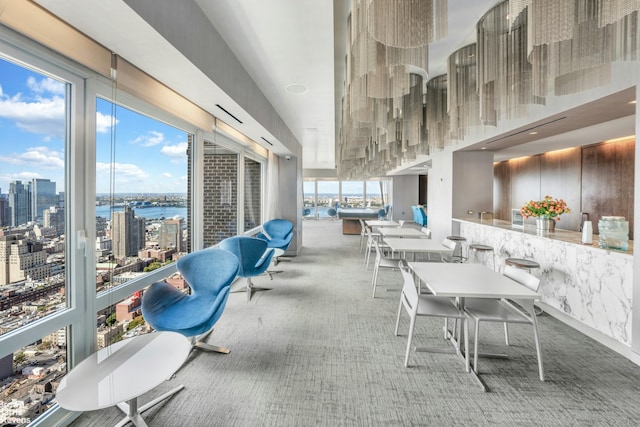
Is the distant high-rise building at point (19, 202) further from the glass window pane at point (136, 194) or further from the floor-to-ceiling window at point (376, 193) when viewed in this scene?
the floor-to-ceiling window at point (376, 193)

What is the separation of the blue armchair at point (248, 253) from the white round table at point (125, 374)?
76.1 inches

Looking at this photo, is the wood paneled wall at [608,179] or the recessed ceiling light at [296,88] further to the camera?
the wood paneled wall at [608,179]

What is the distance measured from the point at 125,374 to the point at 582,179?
29.7 feet

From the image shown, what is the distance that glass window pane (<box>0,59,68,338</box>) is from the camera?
5.26 feet

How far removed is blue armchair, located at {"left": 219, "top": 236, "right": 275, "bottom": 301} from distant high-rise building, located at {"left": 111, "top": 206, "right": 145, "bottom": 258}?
1.29m

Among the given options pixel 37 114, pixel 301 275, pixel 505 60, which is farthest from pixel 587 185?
pixel 37 114

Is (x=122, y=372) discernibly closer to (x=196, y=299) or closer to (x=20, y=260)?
(x=20, y=260)

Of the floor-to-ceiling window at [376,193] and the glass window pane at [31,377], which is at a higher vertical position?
the floor-to-ceiling window at [376,193]

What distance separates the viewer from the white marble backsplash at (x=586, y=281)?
2.68m

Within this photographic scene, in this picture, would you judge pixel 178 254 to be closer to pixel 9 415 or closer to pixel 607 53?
pixel 9 415

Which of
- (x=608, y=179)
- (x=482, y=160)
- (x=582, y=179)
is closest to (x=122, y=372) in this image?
(x=482, y=160)

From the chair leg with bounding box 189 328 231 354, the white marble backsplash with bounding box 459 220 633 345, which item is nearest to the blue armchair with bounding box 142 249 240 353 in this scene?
the chair leg with bounding box 189 328 231 354

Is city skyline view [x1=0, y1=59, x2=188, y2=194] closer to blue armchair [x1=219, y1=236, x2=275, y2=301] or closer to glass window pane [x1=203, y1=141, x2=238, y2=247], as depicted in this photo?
glass window pane [x1=203, y1=141, x2=238, y2=247]

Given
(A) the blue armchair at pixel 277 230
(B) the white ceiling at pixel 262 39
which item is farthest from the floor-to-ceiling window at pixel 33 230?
(A) the blue armchair at pixel 277 230
